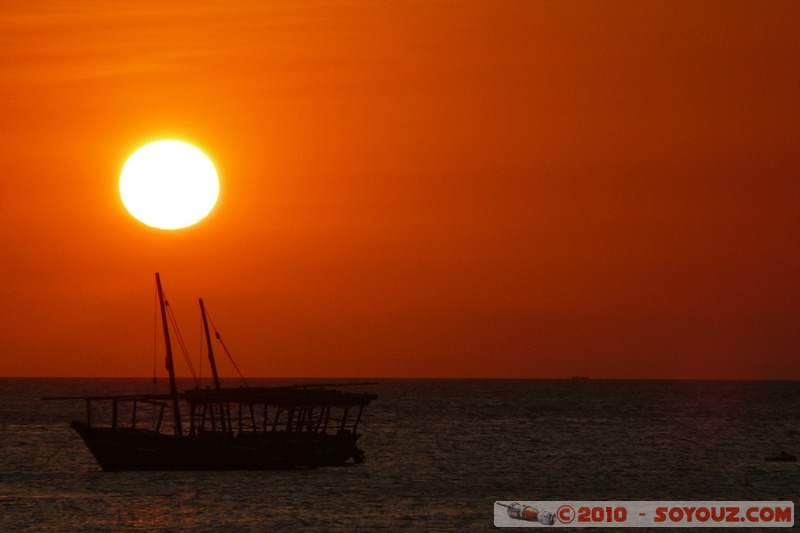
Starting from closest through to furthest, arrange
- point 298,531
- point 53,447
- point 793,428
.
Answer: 1. point 298,531
2. point 53,447
3. point 793,428

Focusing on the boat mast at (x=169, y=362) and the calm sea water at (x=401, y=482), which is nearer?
the calm sea water at (x=401, y=482)

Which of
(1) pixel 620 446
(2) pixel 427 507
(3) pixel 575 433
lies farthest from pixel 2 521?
(3) pixel 575 433

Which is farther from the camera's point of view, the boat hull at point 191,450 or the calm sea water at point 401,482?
the boat hull at point 191,450

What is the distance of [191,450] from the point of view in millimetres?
81625

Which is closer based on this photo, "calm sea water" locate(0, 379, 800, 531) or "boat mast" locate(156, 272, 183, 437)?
"calm sea water" locate(0, 379, 800, 531)

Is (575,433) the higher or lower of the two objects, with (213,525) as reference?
higher

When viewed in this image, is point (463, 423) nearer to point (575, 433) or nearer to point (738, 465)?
point (575, 433)

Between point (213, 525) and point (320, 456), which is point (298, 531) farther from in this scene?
point (320, 456)

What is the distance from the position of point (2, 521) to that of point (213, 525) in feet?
32.0

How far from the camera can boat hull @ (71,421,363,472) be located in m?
81.4

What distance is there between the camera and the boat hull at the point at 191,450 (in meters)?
81.4

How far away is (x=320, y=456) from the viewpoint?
282 ft

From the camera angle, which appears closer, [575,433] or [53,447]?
[53,447]

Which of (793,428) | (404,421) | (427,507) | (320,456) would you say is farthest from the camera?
(404,421)
